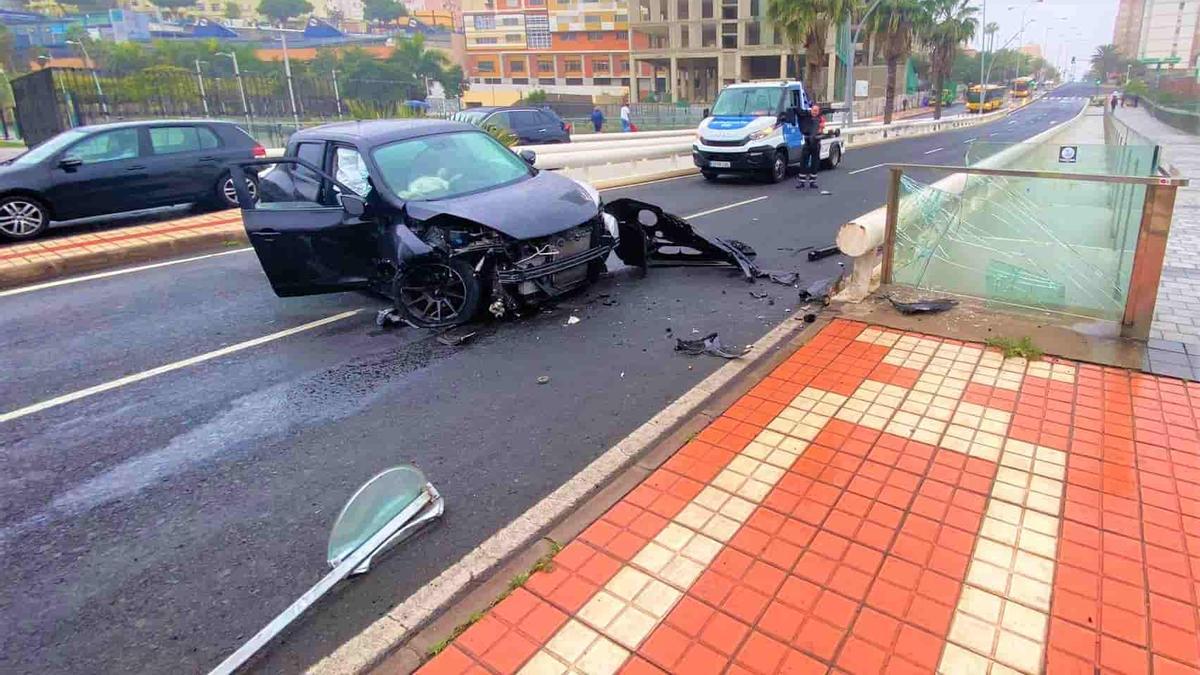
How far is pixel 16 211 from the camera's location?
9.87 meters

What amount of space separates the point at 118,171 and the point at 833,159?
1733cm

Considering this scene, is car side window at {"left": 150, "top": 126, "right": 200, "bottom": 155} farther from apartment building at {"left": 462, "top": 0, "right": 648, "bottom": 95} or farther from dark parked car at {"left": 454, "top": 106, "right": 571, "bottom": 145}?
apartment building at {"left": 462, "top": 0, "right": 648, "bottom": 95}

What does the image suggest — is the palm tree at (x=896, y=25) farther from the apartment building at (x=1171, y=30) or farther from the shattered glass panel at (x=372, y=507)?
the shattered glass panel at (x=372, y=507)

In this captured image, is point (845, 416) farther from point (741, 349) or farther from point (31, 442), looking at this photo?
point (31, 442)

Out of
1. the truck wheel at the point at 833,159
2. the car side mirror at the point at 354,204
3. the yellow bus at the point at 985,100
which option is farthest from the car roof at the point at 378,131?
the yellow bus at the point at 985,100

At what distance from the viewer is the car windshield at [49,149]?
10.1 metres

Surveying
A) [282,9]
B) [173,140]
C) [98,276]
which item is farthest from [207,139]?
[282,9]

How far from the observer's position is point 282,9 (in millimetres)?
151500

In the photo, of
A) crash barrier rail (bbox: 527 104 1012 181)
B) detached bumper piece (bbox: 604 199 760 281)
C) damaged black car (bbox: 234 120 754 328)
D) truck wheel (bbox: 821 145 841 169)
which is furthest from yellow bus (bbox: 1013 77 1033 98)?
damaged black car (bbox: 234 120 754 328)

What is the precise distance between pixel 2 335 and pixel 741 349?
6747 mm

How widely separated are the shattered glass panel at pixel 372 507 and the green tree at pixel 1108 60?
130 meters

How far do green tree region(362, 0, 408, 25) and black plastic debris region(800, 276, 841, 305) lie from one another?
17677 centimetres

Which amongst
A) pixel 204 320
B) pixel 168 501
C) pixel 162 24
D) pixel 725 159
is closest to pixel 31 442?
pixel 168 501

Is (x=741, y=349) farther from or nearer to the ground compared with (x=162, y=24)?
nearer to the ground
